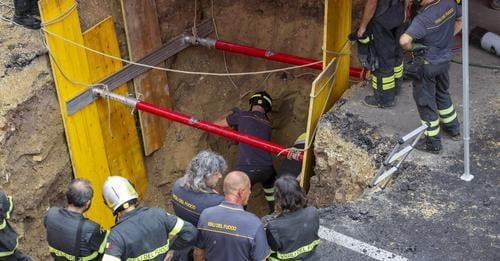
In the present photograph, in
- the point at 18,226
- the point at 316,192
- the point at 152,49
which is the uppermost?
the point at 152,49

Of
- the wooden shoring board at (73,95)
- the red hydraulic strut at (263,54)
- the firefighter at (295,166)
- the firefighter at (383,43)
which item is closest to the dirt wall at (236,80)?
the red hydraulic strut at (263,54)

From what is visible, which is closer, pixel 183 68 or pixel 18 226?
pixel 18 226

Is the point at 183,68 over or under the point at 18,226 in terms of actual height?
over

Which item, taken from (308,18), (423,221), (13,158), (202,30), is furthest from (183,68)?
(423,221)

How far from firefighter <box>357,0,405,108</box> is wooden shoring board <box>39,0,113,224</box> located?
135 inches

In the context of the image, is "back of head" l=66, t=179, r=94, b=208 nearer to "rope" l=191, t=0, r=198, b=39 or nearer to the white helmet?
the white helmet

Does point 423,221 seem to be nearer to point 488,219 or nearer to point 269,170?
point 488,219

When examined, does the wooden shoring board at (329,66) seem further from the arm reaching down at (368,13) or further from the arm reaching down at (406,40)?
the arm reaching down at (406,40)

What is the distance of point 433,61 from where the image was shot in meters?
5.94

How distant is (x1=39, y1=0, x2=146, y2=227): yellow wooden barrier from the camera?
24.5 feet

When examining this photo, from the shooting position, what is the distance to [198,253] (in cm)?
475

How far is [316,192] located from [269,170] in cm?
118

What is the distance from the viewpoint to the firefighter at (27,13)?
749cm

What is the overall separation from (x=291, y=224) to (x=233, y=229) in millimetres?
404
